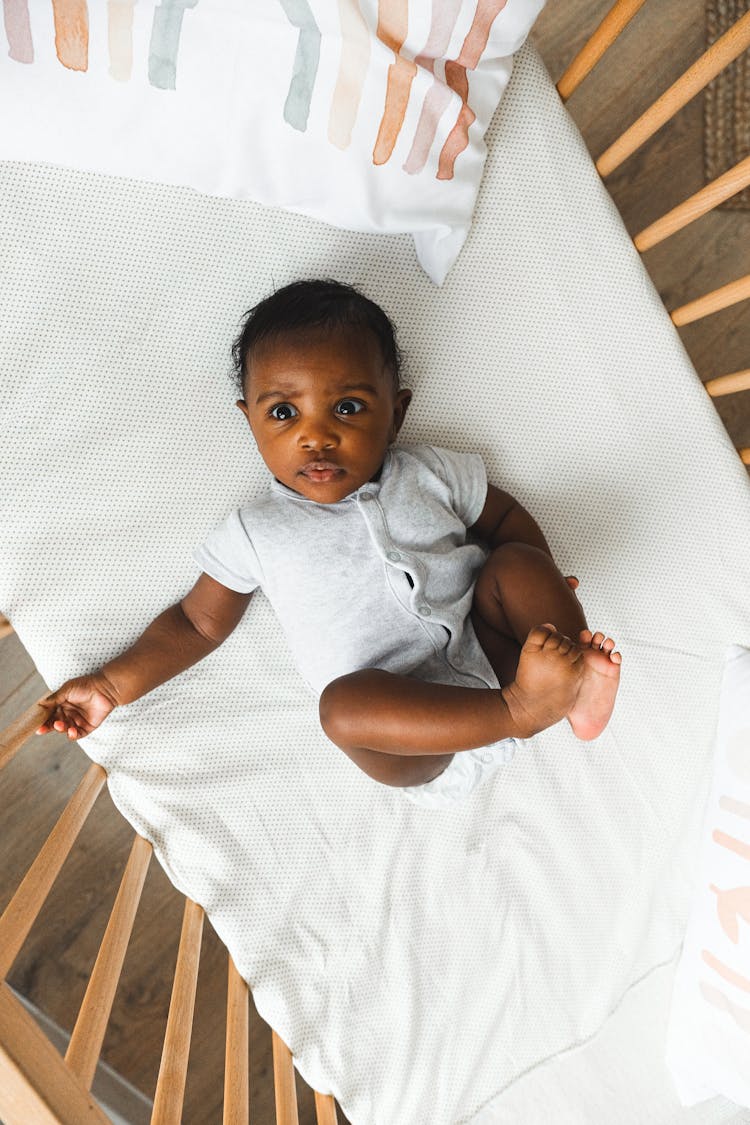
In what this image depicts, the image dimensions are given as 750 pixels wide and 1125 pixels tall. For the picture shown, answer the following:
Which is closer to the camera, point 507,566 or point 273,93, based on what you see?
point 273,93

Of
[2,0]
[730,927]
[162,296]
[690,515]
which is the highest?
[2,0]

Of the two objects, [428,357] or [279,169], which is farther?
[428,357]

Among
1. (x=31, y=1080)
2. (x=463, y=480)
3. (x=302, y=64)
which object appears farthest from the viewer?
(x=463, y=480)

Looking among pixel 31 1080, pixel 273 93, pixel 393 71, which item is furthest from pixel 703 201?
pixel 31 1080

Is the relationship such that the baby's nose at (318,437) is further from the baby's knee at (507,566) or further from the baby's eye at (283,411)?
the baby's knee at (507,566)

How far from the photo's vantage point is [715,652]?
→ 1.16 metres

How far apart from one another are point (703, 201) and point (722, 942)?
3.03 feet

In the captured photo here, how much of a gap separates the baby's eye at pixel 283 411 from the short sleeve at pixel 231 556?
0.15 metres

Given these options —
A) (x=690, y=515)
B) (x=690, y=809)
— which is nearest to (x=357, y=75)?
(x=690, y=515)

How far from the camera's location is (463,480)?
1.03m

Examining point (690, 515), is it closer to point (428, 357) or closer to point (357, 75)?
point (428, 357)

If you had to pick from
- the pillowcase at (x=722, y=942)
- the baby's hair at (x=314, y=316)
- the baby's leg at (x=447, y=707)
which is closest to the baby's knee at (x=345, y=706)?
the baby's leg at (x=447, y=707)

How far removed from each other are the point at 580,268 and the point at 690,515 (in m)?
0.37

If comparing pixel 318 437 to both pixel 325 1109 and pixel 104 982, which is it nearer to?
pixel 104 982
